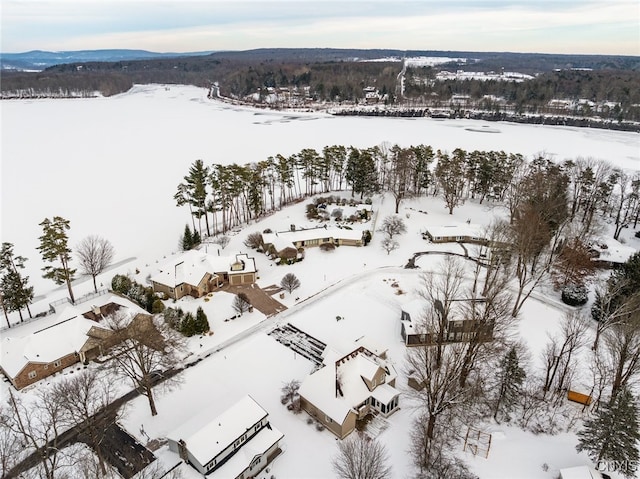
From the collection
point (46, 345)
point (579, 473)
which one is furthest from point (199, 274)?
point (579, 473)

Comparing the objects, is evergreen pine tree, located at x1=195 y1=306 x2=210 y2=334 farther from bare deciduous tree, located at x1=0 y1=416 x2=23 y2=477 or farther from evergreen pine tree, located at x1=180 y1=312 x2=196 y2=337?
bare deciduous tree, located at x1=0 y1=416 x2=23 y2=477

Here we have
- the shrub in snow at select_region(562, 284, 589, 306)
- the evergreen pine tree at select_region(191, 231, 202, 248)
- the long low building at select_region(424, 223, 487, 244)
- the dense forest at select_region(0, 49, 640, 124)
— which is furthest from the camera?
the dense forest at select_region(0, 49, 640, 124)

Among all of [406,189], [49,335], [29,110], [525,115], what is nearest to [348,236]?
[406,189]

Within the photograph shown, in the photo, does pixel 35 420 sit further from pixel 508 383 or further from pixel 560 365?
pixel 560 365

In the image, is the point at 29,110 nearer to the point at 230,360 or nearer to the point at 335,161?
the point at 335,161

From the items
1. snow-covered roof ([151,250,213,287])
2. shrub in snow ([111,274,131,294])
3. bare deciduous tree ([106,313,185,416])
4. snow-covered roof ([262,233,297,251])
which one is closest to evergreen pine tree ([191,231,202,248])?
snow-covered roof ([151,250,213,287])
